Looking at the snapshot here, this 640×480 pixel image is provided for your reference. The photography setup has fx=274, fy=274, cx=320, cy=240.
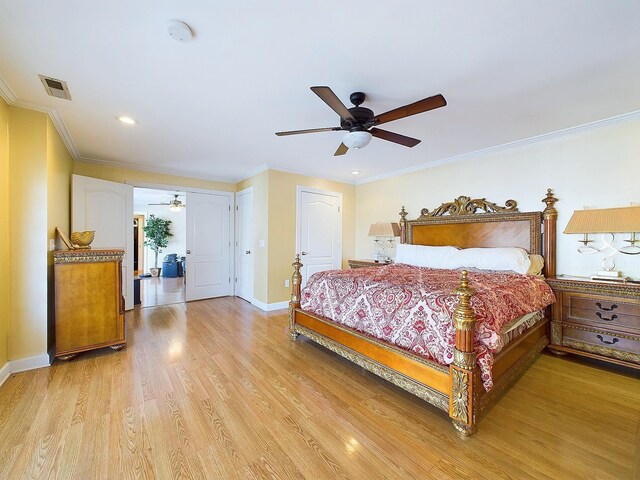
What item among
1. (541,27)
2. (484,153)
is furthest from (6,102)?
(484,153)

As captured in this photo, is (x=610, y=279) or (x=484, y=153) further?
(x=484, y=153)

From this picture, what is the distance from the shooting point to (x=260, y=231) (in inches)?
181

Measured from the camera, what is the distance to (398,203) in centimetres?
480

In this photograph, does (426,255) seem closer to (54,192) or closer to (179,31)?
(179,31)

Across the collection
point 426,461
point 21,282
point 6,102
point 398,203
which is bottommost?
point 426,461

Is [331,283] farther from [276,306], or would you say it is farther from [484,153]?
[484,153]

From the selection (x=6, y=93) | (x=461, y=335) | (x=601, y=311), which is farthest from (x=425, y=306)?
(x=6, y=93)

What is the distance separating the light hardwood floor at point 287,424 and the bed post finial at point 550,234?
100 centimetres

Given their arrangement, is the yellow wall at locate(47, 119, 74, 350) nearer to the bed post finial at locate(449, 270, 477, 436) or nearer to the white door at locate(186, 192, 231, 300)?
the white door at locate(186, 192, 231, 300)

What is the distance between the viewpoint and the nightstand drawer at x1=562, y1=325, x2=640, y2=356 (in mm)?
2438

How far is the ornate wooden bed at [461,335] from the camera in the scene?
168 centimetres

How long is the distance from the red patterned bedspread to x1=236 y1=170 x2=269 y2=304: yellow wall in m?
1.70

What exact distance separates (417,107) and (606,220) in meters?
2.25

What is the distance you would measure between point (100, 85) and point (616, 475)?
13.5 ft
